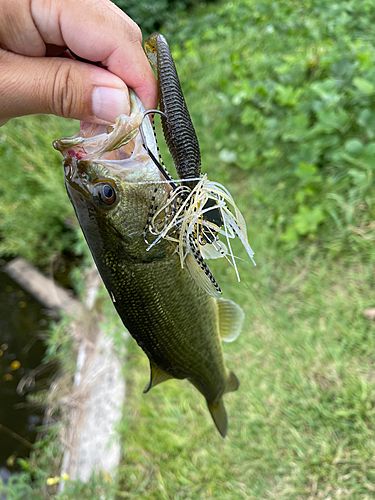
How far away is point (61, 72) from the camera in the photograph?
53.9 inches

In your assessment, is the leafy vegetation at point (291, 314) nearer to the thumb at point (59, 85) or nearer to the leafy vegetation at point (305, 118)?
the leafy vegetation at point (305, 118)

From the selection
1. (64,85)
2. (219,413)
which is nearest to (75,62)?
(64,85)

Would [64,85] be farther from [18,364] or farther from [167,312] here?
[18,364]

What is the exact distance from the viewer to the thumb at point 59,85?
1.34 metres

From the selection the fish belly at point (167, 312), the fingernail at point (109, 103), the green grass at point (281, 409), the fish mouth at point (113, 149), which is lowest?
the green grass at point (281, 409)

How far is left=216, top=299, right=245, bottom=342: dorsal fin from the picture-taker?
5.67ft

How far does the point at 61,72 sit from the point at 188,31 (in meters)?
7.31

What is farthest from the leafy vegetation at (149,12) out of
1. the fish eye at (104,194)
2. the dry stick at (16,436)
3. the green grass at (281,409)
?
the fish eye at (104,194)

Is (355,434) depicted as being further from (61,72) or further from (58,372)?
(58,372)

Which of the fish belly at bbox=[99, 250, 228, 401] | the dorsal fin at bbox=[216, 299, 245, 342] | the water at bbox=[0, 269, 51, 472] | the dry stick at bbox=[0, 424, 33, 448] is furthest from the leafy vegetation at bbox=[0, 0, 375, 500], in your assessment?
the fish belly at bbox=[99, 250, 228, 401]

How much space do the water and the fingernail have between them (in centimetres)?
369

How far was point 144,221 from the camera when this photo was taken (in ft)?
4.24

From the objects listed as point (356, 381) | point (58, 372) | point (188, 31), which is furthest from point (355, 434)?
point (188, 31)

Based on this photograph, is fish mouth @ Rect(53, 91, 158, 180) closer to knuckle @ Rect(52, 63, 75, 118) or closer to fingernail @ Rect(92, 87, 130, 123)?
fingernail @ Rect(92, 87, 130, 123)
